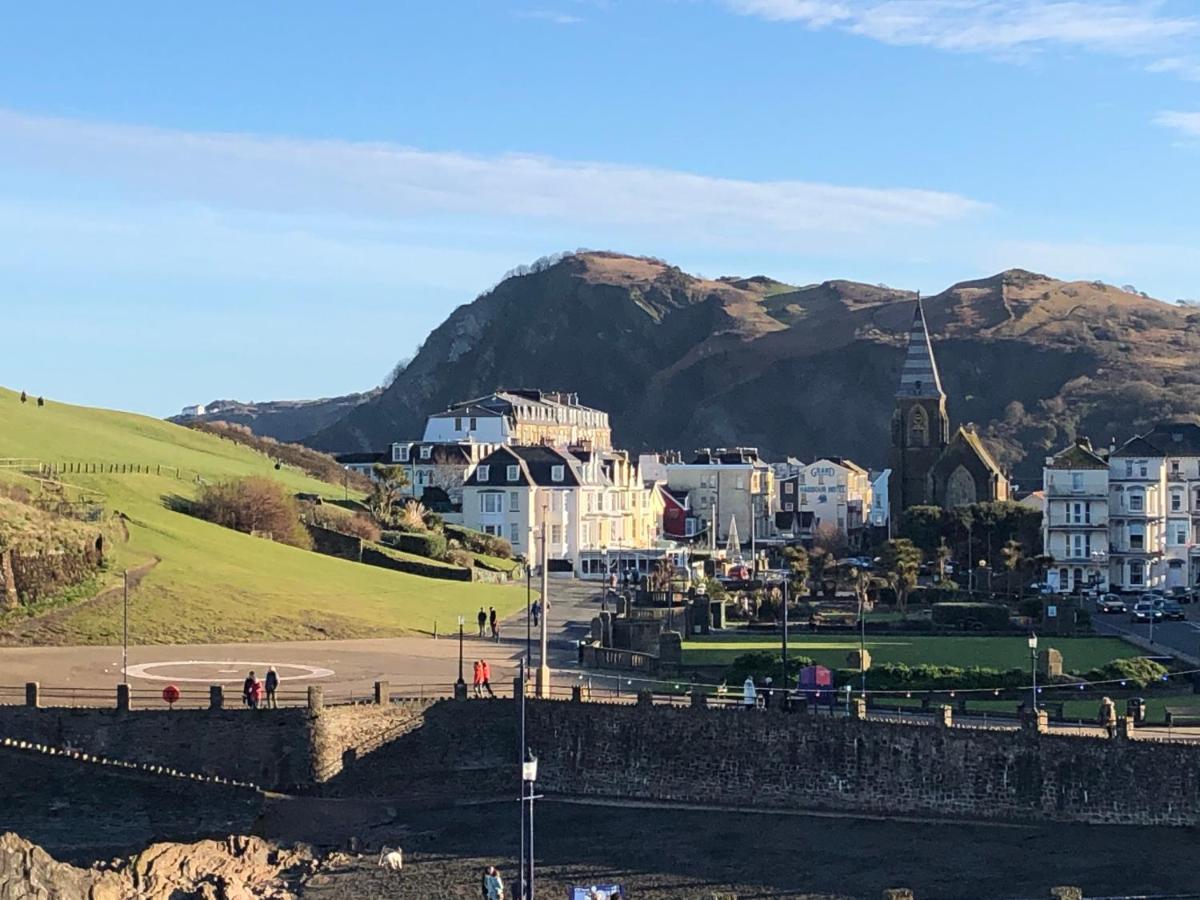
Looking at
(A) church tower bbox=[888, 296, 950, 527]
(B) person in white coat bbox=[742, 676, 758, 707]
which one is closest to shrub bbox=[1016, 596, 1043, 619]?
(B) person in white coat bbox=[742, 676, 758, 707]

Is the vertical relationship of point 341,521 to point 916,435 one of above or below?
below

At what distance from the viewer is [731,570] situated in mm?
102750

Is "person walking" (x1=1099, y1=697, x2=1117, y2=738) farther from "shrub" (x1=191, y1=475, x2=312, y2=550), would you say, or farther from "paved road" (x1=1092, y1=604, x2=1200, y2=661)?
"shrub" (x1=191, y1=475, x2=312, y2=550)

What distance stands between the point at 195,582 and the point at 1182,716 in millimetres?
32585

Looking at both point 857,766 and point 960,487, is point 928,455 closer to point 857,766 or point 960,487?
point 960,487

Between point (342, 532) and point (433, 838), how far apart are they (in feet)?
150

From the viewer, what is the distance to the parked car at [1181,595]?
85.6 metres

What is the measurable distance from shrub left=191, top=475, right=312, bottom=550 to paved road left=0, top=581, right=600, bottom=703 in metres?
20.3

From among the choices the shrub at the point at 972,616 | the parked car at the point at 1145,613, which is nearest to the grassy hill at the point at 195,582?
the shrub at the point at 972,616

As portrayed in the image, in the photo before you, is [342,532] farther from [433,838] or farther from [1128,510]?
[433,838]

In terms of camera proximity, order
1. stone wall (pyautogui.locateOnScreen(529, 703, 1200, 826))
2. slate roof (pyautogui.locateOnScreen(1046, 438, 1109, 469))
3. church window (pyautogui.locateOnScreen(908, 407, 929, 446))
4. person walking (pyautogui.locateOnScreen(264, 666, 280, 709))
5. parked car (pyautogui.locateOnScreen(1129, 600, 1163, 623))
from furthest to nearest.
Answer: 1. church window (pyautogui.locateOnScreen(908, 407, 929, 446))
2. slate roof (pyautogui.locateOnScreen(1046, 438, 1109, 469))
3. parked car (pyautogui.locateOnScreen(1129, 600, 1163, 623))
4. person walking (pyautogui.locateOnScreen(264, 666, 280, 709))
5. stone wall (pyautogui.locateOnScreen(529, 703, 1200, 826))

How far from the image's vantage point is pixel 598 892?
3644 cm

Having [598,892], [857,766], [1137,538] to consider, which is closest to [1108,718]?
[857,766]

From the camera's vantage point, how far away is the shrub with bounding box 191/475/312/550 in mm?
83500
